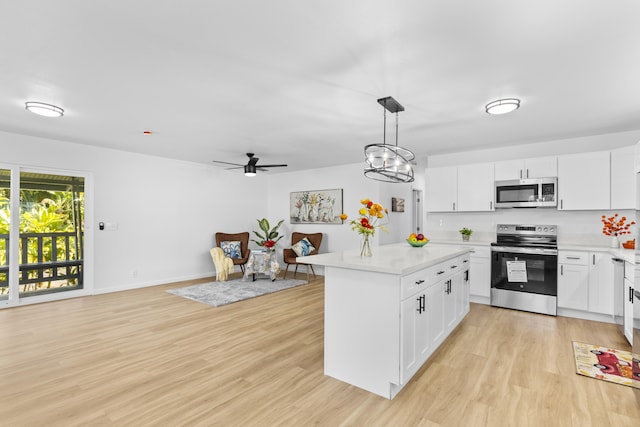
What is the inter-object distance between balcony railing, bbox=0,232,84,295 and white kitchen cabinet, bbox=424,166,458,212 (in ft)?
19.2

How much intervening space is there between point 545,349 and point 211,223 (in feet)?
19.8

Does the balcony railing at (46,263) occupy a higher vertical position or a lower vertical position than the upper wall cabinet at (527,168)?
lower

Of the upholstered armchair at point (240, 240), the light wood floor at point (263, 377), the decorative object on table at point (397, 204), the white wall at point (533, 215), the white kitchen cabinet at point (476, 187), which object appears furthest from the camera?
the decorative object on table at point (397, 204)

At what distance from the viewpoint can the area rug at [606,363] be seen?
2.55 m

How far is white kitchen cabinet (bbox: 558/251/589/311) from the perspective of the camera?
401 centimetres

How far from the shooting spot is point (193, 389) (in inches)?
94.7

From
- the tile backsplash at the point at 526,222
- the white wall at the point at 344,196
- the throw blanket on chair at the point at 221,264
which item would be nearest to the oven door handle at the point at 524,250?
the tile backsplash at the point at 526,222

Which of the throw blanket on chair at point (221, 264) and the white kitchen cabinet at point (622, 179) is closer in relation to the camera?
the white kitchen cabinet at point (622, 179)

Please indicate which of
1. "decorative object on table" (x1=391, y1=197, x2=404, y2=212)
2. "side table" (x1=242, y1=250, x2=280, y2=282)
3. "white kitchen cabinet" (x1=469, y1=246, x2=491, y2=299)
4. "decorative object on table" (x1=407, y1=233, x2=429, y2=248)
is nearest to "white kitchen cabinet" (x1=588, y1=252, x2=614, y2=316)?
"white kitchen cabinet" (x1=469, y1=246, x2=491, y2=299)

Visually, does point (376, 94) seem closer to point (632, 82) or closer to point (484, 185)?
point (632, 82)

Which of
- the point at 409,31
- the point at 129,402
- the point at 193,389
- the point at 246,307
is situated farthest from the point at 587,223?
the point at 129,402

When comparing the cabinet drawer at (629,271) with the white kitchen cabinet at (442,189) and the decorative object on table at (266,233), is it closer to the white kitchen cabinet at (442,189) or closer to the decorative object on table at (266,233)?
the white kitchen cabinet at (442,189)

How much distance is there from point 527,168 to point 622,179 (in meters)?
1.02

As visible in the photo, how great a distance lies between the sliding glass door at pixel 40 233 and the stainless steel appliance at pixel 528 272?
252 inches
